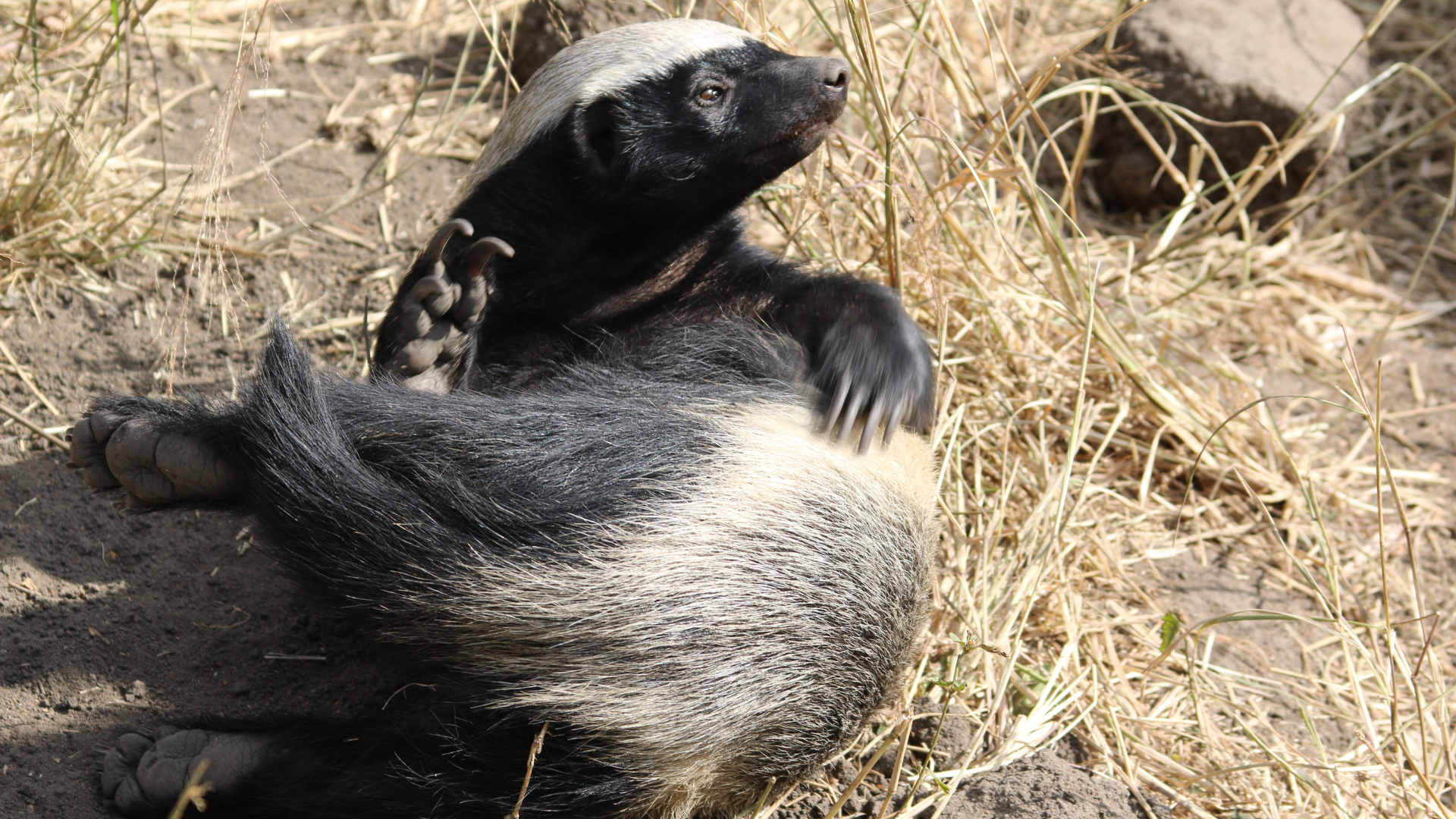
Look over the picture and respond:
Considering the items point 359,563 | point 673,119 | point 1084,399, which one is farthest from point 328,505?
point 1084,399

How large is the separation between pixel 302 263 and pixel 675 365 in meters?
1.90

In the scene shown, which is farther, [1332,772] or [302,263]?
[302,263]

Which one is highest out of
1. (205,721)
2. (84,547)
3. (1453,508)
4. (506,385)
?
(506,385)

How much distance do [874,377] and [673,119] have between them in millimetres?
882

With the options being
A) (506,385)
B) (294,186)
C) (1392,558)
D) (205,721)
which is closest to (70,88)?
(294,186)

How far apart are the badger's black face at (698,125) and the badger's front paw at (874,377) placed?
542mm

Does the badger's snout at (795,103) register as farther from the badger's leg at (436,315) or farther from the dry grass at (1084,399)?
the badger's leg at (436,315)

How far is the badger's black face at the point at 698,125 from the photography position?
9.45 ft

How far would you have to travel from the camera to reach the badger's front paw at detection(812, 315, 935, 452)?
2.57 metres

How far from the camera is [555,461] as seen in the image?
7.50ft

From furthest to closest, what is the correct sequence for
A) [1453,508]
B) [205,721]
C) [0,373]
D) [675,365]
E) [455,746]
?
1. [1453,508]
2. [0,373]
3. [675,365]
4. [205,721]
5. [455,746]

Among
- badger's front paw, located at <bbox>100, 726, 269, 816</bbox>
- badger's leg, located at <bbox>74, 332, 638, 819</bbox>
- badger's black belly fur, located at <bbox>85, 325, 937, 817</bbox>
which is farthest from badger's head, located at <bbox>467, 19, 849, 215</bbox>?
badger's front paw, located at <bbox>100, 726, 269, 816</bbox>

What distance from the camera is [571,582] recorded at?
2.09 meters

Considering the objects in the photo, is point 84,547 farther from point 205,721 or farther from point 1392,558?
point 1392,558
